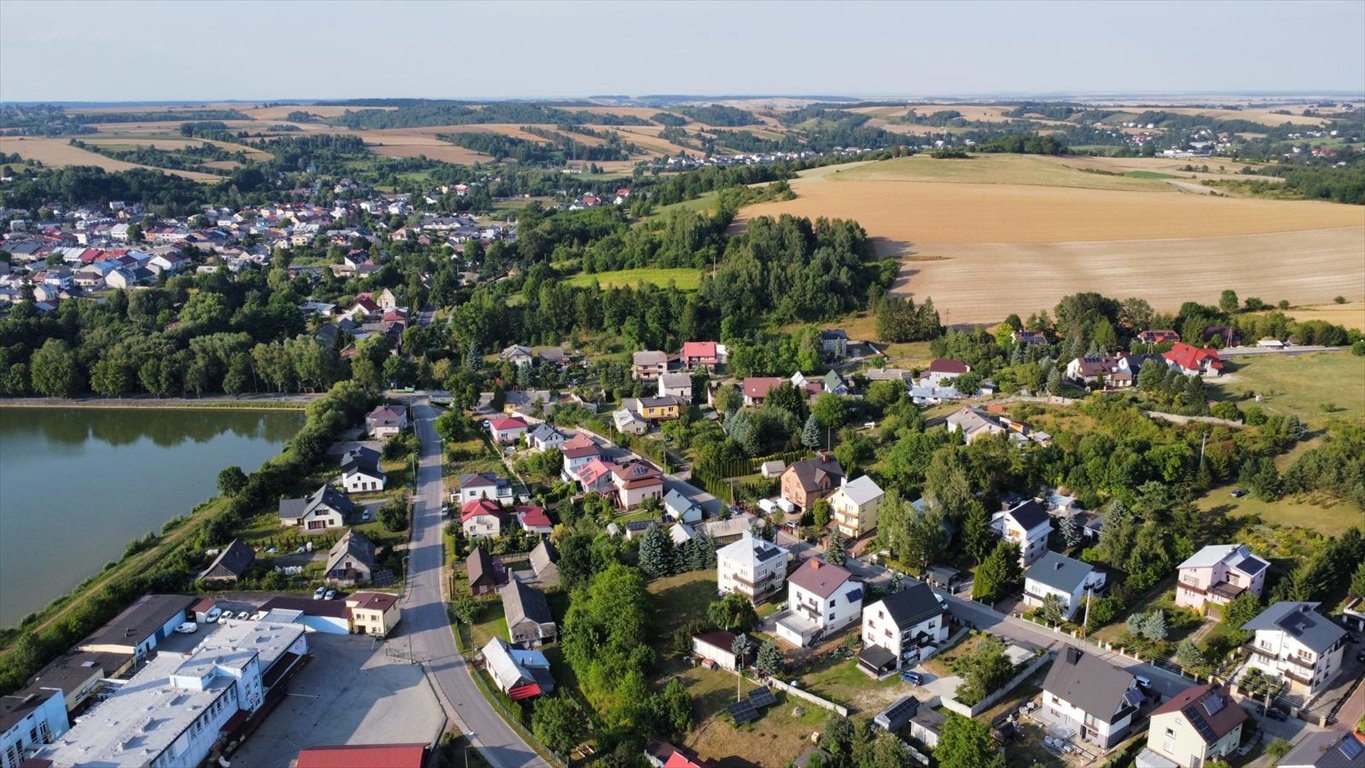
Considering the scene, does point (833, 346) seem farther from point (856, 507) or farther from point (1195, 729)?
point (1195, 729)

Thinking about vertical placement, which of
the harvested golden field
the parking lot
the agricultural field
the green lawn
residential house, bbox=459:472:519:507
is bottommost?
the parking lot

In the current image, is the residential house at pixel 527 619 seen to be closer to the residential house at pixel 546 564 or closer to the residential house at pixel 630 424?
the residential house at pixel 546 564

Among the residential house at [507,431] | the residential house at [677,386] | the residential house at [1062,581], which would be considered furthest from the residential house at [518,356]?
the residential house at [1062,581]

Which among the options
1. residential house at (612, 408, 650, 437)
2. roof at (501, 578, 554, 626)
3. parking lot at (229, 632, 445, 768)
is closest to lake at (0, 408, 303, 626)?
parking lot at (229, 632, 445, 768)

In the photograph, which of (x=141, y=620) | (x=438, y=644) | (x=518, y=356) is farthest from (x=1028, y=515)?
(x=518, y=356)

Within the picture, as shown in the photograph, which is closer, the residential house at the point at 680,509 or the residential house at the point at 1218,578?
the residential house at the point at 1218,578

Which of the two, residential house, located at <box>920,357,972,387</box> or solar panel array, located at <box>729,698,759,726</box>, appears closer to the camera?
solar panel array, located at <box>729,698,759,726</box>

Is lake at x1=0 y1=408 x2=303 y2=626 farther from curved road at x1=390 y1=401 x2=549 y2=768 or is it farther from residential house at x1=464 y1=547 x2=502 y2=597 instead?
residential house at x1=464 y1=547 x2=502 y2=597
